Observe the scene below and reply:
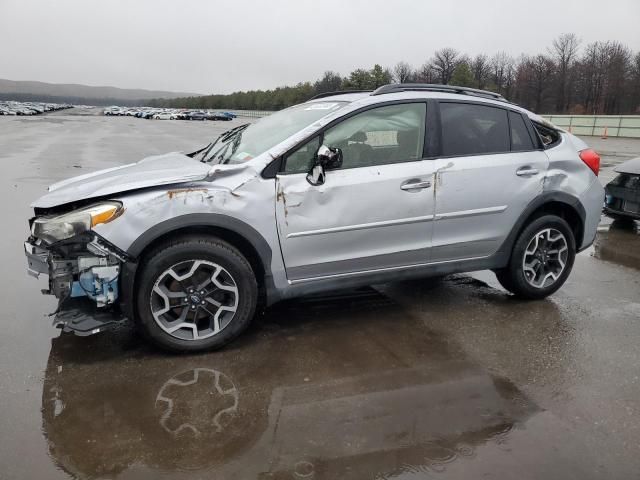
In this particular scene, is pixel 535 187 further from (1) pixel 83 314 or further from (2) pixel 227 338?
(1) pixel 83 314

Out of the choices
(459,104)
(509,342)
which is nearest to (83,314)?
(509,342)

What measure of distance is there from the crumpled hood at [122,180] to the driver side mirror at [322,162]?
2.34 feet

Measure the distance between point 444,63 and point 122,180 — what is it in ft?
291

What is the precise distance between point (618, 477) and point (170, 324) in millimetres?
2683

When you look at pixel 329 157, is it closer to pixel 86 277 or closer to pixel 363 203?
pixel 363 203

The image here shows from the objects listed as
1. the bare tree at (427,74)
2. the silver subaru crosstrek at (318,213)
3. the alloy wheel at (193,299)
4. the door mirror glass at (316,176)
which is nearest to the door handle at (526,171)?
the silver subaru crosstrek at (318,213)

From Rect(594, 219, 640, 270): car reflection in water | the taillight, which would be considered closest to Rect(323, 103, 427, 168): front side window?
the taillight

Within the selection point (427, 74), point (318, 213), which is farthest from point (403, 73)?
point (318, 213)

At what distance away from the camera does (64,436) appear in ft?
9.04

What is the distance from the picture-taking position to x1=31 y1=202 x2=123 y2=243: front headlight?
3.30m

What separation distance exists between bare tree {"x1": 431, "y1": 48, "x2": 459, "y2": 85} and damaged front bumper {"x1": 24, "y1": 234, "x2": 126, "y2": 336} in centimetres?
8523

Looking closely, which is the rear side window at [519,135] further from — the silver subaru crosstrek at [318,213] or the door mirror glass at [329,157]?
the door mirror glass at [329,157]

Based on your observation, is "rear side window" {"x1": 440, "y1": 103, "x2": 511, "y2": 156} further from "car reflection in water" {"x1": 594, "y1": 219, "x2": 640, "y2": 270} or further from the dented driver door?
"car reflection in water" {"x1": 594, "y1": 219, "x2": 640, "y2": 270}

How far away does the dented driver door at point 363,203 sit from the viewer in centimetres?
373
